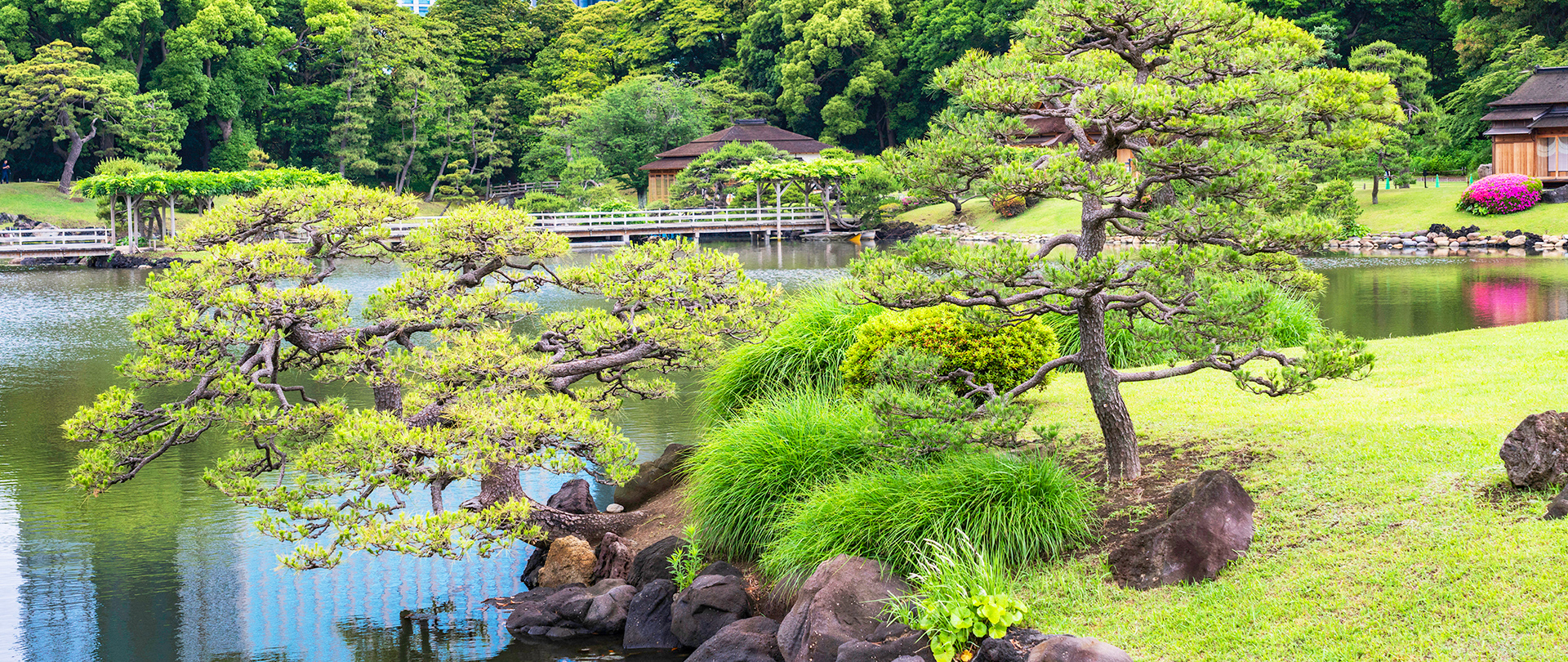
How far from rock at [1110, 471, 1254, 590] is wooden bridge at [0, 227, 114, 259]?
37.5 metres

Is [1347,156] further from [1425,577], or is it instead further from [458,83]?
[458,83]

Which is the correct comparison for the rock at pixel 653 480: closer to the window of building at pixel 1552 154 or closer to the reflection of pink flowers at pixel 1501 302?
the reflection of pink flowers at pixel 1501 302

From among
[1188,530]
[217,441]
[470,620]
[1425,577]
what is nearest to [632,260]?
[470,620]

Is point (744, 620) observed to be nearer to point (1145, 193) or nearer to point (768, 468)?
point (768, 468)

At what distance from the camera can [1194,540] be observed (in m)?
5.38

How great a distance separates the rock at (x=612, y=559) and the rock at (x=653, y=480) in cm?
140

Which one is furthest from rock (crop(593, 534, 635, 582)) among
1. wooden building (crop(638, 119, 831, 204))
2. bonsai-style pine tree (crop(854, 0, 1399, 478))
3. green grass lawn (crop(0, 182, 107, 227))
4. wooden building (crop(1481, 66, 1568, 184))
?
green grass lawn (crop(0, 182, 107, 227))

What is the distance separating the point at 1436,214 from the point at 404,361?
3122cm

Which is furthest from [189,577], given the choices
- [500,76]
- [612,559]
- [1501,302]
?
[500,76]

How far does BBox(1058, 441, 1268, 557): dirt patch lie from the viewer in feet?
19.5

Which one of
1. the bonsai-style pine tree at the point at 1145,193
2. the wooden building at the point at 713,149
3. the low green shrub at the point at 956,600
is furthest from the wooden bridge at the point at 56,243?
the low green shrub at the point at 956,600

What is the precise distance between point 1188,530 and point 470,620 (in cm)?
443

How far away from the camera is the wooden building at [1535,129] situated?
99.3 ft

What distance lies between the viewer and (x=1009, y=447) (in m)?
6.19
